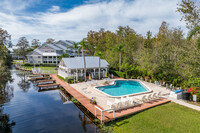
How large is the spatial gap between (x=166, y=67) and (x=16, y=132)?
19733mm

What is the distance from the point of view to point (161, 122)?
9461 mm

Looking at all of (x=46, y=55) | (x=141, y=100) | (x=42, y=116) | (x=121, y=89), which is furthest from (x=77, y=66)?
(x=46, y=55)

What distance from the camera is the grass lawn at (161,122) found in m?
8.60

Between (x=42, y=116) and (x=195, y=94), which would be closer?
(x=42, y=116)

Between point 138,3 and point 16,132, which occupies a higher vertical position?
point 138,3

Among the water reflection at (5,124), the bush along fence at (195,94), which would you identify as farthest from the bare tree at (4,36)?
the bush along fence at (195,94)

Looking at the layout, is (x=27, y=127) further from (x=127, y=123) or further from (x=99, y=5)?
(x=99, y=5)

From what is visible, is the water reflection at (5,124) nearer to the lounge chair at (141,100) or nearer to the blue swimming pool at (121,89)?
the blue swimming pool at (121,89)

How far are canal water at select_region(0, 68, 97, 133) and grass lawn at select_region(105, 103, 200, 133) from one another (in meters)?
2.26

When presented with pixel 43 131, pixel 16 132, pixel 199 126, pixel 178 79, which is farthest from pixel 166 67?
pixel 16 132

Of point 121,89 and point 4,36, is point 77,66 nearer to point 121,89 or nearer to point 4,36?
point 121,89

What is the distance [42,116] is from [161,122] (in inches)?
387

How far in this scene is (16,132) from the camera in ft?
30.5

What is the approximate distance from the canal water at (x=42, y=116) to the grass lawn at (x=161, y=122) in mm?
2258
